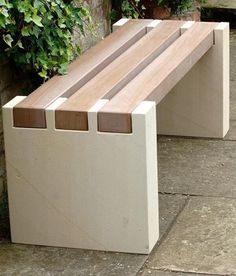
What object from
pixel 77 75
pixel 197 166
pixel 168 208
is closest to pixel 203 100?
pixel 197 166

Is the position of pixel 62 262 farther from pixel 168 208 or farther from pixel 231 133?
pixel 231 133

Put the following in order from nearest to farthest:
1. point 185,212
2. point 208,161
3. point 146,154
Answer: point 146,154
point 185,212
point 208,161

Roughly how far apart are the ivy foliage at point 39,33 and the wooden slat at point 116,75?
0.25m

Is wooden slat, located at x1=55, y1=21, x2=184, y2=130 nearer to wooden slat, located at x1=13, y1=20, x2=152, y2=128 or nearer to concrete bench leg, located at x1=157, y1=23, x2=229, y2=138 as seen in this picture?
wooden slat, located at x1=13, y1=20, x2=152, y2=128

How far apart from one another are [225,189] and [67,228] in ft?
3.66

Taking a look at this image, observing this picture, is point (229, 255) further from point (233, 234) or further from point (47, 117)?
point (47, 117)

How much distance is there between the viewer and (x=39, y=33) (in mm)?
4551

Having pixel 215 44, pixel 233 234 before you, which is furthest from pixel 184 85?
pixel 233 234

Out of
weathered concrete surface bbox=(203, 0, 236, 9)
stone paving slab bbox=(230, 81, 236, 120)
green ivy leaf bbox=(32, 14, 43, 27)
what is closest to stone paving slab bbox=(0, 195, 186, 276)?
green ivy leaf bbox=(32, 14, 43, 27)

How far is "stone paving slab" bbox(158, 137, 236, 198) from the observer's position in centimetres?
509

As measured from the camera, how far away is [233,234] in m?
4.46

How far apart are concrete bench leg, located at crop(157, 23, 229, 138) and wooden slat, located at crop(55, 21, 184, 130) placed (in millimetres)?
286

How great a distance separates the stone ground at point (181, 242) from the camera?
4164 mm

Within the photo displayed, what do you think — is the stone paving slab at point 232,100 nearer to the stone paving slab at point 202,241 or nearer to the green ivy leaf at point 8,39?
the stone paving slab at point 202,241
